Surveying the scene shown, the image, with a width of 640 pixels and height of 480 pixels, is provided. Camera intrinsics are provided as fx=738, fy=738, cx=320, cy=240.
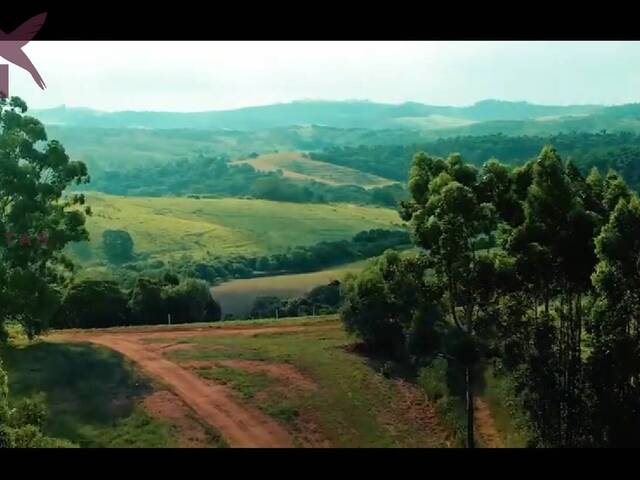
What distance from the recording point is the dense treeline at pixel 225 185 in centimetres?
6925

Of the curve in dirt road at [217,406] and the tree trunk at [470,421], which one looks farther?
the curve in dirt road at [217,406]

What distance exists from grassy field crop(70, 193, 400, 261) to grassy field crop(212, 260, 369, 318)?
28.3 feet

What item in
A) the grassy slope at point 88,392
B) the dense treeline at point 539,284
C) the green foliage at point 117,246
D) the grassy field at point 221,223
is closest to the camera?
the dense treeline at point 539,284

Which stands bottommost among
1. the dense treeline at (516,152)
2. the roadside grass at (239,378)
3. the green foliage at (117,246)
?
the green foliage at (117,246)

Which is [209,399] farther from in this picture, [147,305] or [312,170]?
[312,170]

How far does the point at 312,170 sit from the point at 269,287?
184ft

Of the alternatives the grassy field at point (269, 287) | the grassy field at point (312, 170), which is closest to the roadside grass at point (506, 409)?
the grassy field at point (269, 287)

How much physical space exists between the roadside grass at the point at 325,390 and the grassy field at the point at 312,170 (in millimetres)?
65198

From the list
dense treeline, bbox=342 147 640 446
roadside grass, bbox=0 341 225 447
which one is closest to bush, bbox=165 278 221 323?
roadside grass, bbox=0 341 225 447

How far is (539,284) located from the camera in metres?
11.2

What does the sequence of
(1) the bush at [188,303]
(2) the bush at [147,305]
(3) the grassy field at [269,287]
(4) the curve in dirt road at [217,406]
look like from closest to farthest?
(4) the curve in dirt road at [217,406] < (2) the bush at [147,305] < (1) the bush at [188,303] < (3) the grassy field at [269,287]

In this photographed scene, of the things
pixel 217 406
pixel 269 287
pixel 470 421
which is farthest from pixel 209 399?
pixel 269 287

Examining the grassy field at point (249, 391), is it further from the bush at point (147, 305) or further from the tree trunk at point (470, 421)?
the bush at point (147, 305)

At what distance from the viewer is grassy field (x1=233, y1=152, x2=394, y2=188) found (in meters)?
82.1
